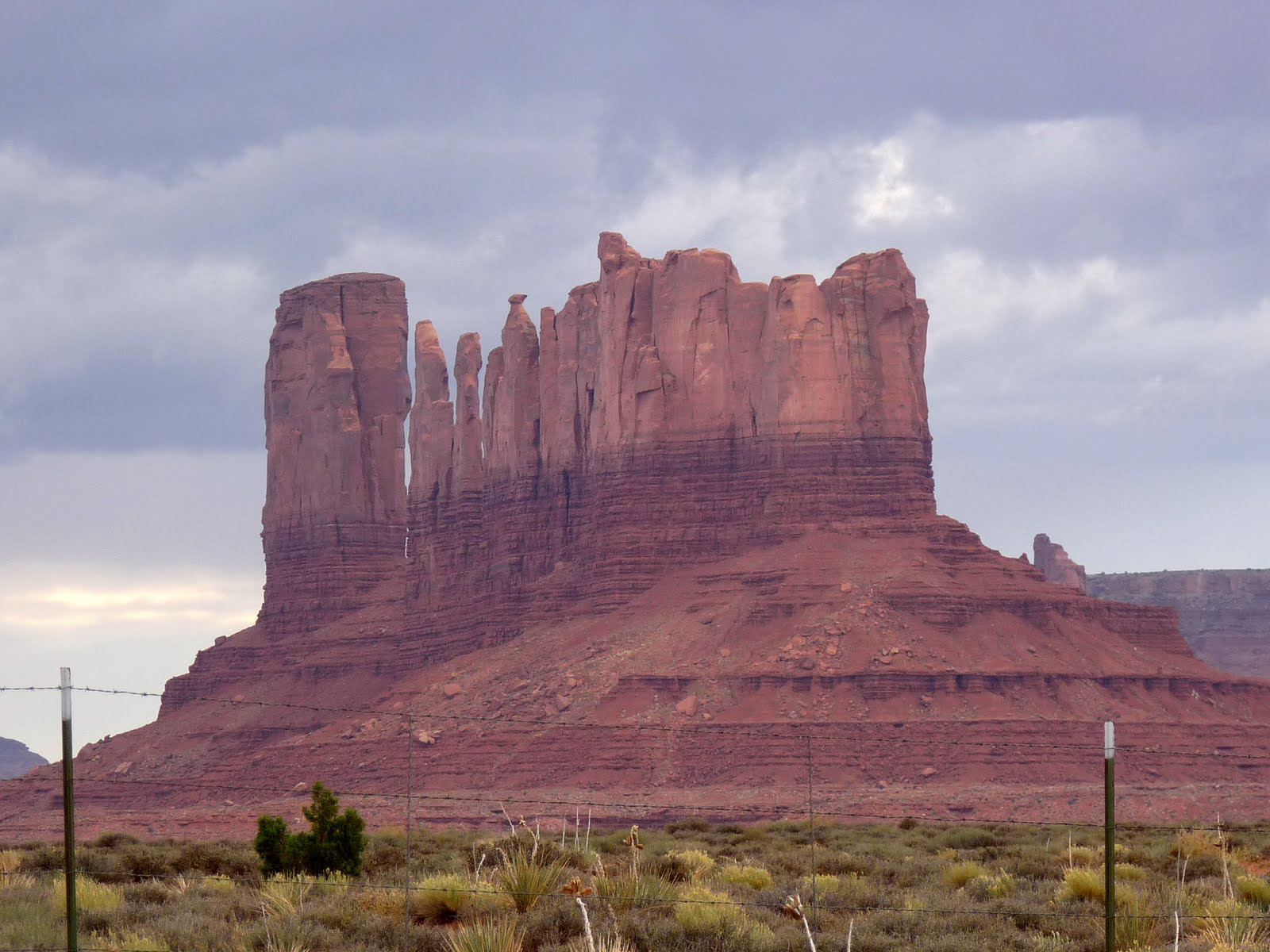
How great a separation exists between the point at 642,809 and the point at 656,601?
25.8m

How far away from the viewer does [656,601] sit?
327 ft

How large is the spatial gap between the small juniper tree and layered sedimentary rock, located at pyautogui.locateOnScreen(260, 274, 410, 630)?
101 meters

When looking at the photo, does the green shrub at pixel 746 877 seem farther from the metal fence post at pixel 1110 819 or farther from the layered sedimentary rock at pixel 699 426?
the layered sedimentary rock at pixel 699 426

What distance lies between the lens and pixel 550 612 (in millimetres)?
106875

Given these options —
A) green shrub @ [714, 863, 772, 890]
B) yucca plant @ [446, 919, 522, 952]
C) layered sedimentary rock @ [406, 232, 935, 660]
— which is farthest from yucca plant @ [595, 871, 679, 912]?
layered sedimentary rock @ [406, 232, 935, 660]

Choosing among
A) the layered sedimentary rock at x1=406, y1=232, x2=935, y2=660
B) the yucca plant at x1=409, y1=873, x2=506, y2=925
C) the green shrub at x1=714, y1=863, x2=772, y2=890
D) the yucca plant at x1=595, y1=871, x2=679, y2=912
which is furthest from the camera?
the layered sedimentary rock at x1=406, y1=232, x2=935, y2=660

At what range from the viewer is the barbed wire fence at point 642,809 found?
75.3ft

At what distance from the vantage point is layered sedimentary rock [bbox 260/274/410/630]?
134250 millimetres

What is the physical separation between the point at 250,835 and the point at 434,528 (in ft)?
170

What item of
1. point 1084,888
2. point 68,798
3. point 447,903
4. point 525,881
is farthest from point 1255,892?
point 68,798

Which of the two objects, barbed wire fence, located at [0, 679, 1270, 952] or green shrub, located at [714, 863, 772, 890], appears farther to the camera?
green shrub, located at [714, 863, 772, 890]

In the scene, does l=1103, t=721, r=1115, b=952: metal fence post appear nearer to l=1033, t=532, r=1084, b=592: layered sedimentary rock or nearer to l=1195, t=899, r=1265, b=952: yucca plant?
l=1195, t=899, r=1265, b=952: yucca plant

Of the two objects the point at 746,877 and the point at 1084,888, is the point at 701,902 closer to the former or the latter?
the point at 746,877

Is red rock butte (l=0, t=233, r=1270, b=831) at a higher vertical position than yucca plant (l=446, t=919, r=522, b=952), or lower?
higher
